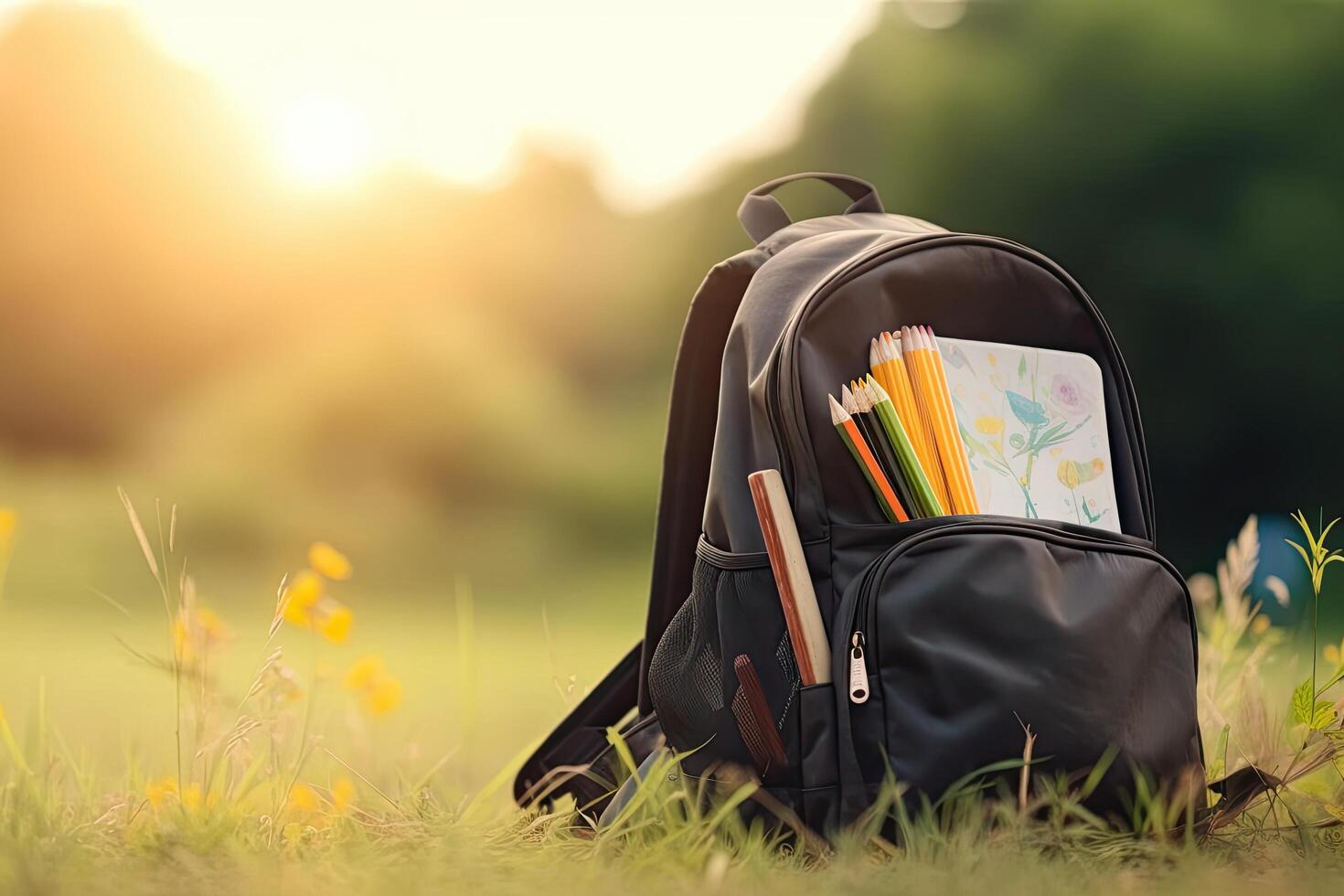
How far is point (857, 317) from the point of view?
4.55ft

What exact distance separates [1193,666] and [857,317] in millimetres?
581

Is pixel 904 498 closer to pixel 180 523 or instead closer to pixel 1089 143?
pixel 180 523

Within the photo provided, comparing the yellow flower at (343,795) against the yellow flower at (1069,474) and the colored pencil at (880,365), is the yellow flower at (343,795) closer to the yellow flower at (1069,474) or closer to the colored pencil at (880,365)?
the colored pencil at (880,365)

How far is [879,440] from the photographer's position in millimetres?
1324

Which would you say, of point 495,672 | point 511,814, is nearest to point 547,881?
point 511,814

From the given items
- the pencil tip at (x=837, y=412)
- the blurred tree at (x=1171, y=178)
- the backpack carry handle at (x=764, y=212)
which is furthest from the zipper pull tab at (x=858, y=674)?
the blurred tree at (x=1171, y=178)

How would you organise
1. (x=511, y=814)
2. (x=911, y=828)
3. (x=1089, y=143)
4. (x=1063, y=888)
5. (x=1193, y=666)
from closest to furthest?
(x=1063, y=888)
(x=911, y=828)
(x=1193, y=666)
(x=511, y=814)
(x=1089, y=143)

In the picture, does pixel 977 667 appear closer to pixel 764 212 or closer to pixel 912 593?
pixel 912 593

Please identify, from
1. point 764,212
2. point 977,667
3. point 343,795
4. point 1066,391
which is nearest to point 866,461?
point 977,667

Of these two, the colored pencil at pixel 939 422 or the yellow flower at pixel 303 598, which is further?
the yellow flower at pixel 303 598

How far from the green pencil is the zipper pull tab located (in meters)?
0.17

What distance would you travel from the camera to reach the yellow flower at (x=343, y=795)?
1.37 metres

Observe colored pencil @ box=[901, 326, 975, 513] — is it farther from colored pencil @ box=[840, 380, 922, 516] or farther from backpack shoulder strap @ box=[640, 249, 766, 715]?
backpack shoulder strap @ box=[640, 249, 766, 715]

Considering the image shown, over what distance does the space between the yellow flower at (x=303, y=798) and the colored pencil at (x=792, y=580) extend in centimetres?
60
